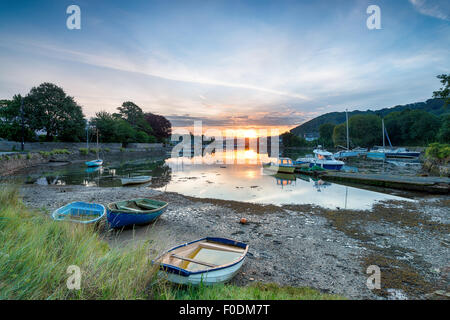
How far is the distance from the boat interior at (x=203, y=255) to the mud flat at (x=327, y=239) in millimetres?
570

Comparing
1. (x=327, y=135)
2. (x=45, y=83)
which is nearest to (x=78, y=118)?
(x=45, y=83)

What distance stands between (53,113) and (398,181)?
208 feet

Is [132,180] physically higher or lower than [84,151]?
lower

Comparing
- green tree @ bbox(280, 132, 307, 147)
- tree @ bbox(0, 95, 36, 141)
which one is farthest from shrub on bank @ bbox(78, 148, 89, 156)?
green tree @ bbox(280, 132, 307, 147)

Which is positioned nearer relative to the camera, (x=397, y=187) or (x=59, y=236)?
(x=59, y=236)

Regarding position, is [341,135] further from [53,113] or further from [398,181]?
[53,113]

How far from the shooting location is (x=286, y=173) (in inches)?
1181

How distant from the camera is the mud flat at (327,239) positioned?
5.34 metres

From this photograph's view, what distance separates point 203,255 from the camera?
570cm

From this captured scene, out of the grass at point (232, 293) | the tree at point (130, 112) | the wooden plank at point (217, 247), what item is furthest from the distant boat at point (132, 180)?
the tree at point (130, 112)

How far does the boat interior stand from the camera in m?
4.96

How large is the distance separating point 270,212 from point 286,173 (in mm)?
19235

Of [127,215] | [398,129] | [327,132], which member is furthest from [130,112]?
[398,129]
